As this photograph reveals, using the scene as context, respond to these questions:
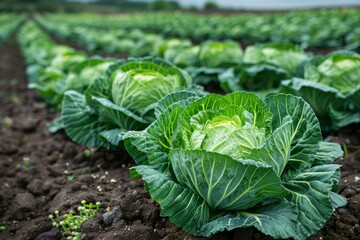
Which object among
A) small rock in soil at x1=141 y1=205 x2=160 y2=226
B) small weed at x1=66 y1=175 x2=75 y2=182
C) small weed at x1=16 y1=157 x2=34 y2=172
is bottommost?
small weed at x1=16 y1=157 x2=34 y2=172

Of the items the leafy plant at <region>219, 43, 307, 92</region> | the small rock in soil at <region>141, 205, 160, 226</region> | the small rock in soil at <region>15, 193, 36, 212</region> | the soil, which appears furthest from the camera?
the leafy plant at <region>219, 43, 307, 92</region>

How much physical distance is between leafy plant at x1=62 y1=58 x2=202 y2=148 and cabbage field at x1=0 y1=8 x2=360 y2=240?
0.04ft

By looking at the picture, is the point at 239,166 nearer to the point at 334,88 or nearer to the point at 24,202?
the point at 24,202

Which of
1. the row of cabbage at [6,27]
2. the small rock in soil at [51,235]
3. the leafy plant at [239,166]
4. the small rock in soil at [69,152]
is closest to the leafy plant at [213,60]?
the small rock in soil at [69,152]

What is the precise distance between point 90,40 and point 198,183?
14813 mm

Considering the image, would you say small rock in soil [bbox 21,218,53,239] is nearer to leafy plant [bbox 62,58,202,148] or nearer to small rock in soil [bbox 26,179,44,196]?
small rock in soil [bbox 26,179,44,196]

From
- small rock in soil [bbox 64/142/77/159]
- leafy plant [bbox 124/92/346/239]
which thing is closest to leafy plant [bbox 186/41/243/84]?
small rock in soil [bbox 64/142/77/159]

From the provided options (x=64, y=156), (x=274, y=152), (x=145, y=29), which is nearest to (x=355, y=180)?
(x=274, y=152)

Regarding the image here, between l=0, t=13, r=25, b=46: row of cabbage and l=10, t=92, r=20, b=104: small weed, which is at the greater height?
l=10, t=92, r=20, b=104: small weed

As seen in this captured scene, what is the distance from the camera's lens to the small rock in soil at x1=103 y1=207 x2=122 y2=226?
10.6ft

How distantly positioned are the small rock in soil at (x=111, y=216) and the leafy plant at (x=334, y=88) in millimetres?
2601

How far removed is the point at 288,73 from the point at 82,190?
3.57 metres

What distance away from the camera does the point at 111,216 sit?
3244 millimetres

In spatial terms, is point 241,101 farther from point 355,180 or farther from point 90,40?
point 90,40
